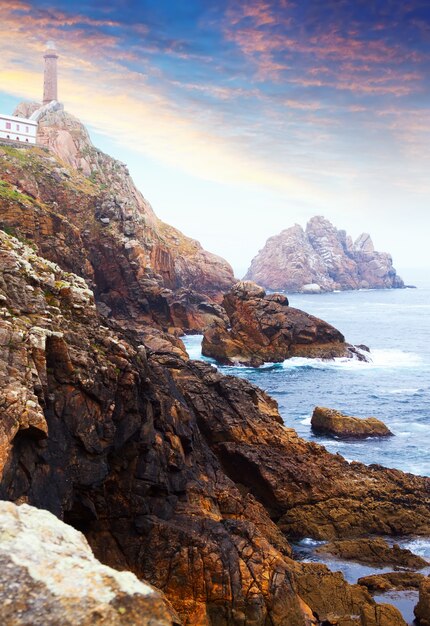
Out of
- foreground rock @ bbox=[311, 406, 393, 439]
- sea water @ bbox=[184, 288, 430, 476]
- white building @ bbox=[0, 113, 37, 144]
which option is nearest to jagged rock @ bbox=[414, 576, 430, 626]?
sea water @ bbox=[184, 288, 430, 476]

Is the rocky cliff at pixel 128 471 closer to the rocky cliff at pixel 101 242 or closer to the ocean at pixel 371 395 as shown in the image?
the ocean at pixel 371 395

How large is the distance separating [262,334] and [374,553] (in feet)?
219

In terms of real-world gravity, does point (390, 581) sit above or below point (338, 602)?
below

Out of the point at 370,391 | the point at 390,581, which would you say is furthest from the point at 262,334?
the point at 390,581

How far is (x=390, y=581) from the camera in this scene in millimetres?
32375

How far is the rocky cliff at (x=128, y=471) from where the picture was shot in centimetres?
2133

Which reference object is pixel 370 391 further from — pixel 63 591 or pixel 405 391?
pixel 63 591

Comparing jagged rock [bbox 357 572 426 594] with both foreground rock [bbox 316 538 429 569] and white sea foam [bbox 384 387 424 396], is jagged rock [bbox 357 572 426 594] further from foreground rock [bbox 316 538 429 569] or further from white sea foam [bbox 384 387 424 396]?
white sea foam [bbox 384 387 424 396]

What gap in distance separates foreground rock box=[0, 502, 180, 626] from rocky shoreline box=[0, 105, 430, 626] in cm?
7

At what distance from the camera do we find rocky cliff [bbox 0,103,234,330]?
9406cm

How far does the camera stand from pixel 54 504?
20844mm

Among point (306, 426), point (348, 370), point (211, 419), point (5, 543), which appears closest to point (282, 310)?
point (348, 370)

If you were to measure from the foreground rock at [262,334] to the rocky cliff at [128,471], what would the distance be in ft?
209

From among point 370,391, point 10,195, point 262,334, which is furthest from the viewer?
point 262,334
